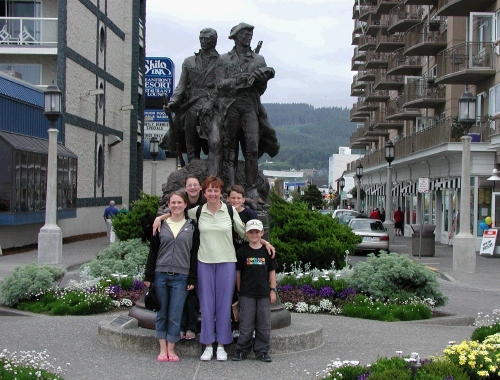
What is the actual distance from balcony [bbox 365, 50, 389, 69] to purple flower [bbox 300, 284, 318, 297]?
45.6 meters

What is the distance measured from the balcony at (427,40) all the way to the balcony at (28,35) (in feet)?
60.3

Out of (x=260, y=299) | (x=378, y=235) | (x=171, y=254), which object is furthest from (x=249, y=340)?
(x=378, y=235)

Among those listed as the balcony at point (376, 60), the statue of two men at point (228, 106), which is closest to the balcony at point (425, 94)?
the balcony at point (376, 60)

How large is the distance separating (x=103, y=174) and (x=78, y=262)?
62.4 ft

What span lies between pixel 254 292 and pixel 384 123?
48295mm

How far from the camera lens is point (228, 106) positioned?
10.9 metres

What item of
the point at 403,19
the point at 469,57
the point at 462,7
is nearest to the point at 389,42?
the point at 403,19

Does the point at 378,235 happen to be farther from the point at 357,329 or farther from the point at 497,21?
the point at 357,329

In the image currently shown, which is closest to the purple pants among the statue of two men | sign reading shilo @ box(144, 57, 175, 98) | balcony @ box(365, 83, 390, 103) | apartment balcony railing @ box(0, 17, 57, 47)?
the statue of two men

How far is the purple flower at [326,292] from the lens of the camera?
478 inches

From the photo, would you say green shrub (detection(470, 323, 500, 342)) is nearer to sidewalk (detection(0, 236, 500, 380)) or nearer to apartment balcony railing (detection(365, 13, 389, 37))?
sidewalk (detection(0, 236, 500, 380))

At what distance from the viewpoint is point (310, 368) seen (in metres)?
7.62

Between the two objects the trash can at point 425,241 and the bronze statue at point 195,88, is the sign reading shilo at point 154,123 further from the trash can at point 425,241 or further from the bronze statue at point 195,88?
the bronze statue at point 195,88

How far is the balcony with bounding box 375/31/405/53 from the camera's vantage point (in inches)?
1996
